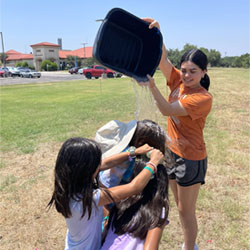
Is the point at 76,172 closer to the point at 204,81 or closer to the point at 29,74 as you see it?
the point at 204,81

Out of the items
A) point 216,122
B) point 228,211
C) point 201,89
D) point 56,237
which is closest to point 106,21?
point 201,89

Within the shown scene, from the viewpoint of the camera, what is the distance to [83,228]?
1.38 meters

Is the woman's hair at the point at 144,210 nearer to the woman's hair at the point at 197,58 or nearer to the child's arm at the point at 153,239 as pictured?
the child's arm at the point at 153,239

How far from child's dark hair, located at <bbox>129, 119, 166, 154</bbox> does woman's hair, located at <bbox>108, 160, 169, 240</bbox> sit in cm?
19

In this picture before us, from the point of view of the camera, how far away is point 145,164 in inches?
62.4

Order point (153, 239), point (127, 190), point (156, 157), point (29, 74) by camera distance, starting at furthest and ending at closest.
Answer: point (29, 74) → point (156, 157) → point (127, 190) → point (153, 239)

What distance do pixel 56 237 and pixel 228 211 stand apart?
6.24ft

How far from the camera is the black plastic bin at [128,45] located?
1.52 m

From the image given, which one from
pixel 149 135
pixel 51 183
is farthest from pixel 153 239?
pixel 51 183

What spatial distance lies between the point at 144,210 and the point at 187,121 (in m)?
0.72

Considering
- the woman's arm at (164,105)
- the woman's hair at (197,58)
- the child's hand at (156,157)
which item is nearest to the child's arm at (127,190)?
the child's hand at (156,157)

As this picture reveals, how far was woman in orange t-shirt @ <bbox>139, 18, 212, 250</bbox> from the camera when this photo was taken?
5.44 ft

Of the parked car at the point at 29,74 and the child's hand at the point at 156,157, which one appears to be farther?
the parked car at the point at 29,74

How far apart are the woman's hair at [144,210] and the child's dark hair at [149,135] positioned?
189mm
